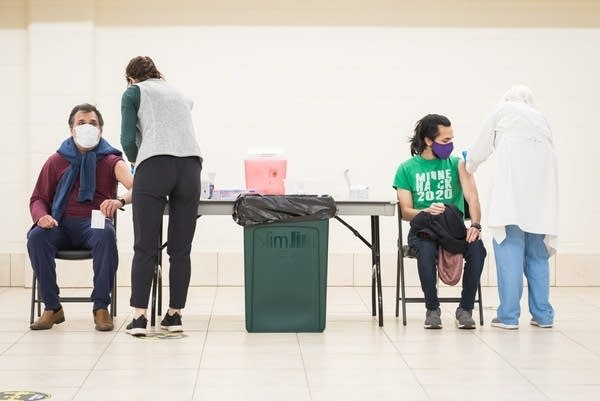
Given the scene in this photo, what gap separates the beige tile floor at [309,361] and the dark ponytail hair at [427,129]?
96 cm

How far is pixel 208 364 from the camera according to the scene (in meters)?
4.57

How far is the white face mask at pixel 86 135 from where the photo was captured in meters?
5.73

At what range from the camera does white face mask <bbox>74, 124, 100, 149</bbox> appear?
5.73m

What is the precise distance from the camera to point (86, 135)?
5.72 m

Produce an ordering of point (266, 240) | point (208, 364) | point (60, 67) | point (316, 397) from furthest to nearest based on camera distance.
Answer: point (60, 67)
point (266, 240)
point (208, 364)
point (316, 397)

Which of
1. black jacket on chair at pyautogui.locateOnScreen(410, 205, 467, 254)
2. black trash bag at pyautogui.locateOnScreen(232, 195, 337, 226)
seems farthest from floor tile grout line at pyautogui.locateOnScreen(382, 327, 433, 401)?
black trash bag at pyautogui.locateOnScreen(232, 195, 337, 226)

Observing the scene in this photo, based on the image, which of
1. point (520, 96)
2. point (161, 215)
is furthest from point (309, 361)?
point (520, 96)

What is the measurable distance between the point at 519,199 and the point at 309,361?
1.62 metres

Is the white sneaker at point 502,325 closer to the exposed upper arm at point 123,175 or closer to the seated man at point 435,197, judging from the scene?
the seated man at point 435,197

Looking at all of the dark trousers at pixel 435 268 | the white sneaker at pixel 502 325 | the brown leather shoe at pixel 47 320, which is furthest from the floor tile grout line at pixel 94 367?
the white sneaker at pixel 502 325

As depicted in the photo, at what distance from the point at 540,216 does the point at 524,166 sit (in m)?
0.27

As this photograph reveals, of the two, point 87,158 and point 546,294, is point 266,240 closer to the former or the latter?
point 87,158

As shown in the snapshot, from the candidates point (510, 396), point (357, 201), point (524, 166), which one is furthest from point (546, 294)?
point (510, 396)

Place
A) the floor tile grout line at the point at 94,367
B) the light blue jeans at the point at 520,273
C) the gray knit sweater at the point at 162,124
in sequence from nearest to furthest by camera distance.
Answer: the floor tile grout line at the point at 94,367 < the gray knit sweater at the point at 162,124 < the light blue jeans at the point at 520,273
